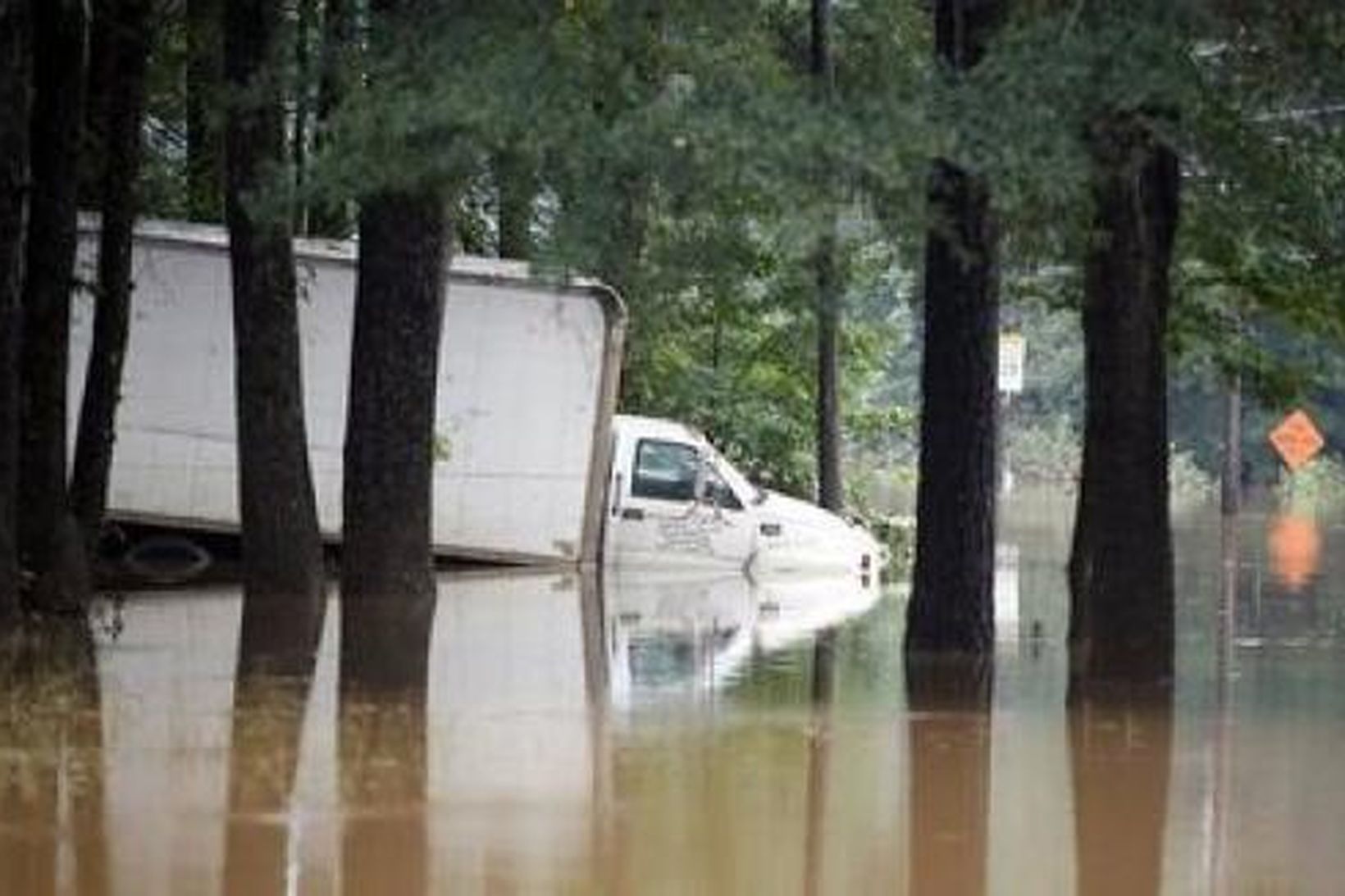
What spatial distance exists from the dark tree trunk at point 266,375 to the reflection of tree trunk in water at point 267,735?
1.44ft

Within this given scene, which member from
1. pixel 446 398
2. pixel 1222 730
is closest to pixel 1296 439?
pixel 446 398

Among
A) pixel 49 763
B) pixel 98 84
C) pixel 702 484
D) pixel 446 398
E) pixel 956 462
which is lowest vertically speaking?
pixel 49 763

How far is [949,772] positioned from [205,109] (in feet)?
42.6

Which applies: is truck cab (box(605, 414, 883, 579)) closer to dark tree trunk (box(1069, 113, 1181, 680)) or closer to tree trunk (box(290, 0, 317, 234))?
tree trunk (box(290, 0, 317, 234))

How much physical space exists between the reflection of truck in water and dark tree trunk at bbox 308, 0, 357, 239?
8315 mm

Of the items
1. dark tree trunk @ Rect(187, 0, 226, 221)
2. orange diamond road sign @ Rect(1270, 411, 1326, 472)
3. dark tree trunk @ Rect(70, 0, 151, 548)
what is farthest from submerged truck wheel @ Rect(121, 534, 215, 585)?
orange diamond road sign @ Rect(1270, 411, 1326, 472)

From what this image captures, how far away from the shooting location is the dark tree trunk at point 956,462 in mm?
17375

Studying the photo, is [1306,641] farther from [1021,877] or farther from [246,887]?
[246,887]

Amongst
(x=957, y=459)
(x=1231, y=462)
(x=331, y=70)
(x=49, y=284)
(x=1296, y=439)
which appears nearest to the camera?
(x=331, y=70)

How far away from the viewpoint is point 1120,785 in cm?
1280

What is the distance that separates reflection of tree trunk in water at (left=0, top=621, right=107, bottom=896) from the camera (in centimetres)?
1019

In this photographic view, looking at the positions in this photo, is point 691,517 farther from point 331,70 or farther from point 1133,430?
point 331,70

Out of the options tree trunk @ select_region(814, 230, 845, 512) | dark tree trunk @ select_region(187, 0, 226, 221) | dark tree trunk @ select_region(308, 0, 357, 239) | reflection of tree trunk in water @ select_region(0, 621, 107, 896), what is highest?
dark tree trunk @ select_region(187, 0, 226, 221)

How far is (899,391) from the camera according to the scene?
93438mm
